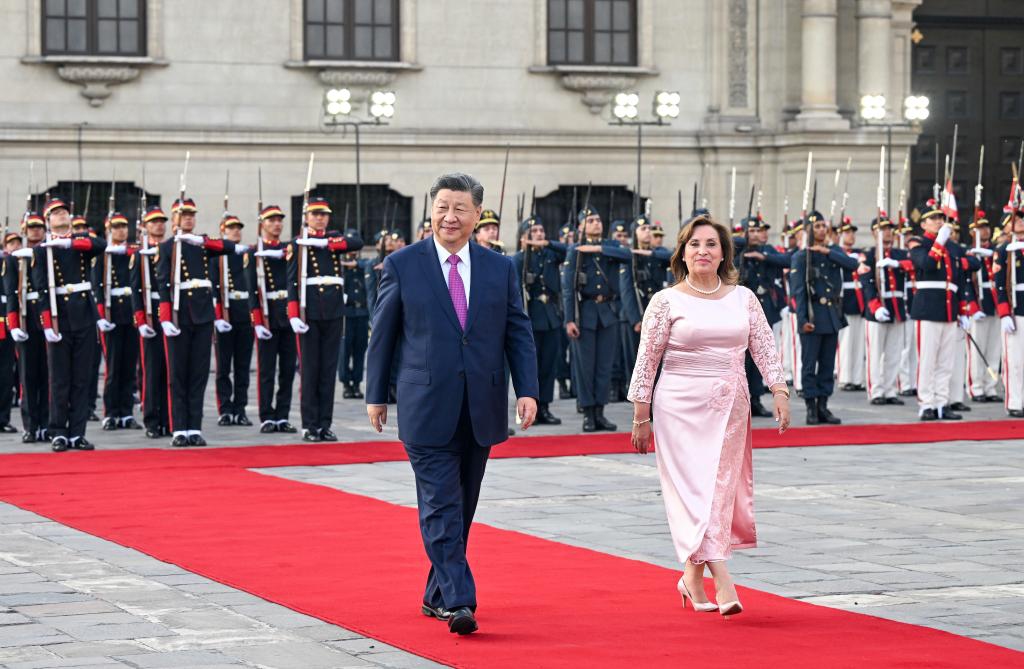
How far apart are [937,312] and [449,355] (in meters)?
10.6

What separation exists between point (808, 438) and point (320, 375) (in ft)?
12.8

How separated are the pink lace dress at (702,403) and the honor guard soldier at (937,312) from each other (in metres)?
9.72

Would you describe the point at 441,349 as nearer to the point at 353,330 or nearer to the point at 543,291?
the point at 543,291

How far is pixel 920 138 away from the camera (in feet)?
104

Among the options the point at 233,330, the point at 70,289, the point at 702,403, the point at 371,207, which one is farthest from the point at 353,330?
the point at 702,403

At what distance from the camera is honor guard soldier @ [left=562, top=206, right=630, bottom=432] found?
17234mm

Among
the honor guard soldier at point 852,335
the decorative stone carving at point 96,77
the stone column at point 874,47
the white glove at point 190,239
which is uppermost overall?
the stone column at point 874,47

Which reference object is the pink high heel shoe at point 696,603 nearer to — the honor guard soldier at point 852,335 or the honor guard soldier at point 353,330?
the honor guard soldier at point 353,330

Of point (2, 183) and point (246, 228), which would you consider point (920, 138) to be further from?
point (2, 183)

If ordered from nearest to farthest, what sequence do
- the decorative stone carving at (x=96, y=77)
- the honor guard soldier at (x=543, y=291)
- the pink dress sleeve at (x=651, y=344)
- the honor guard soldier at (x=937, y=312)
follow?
the pink dress sleeve at (x=651, y=344), the honor guard soldier at (x=937, y=312), the honor guard soldier at (x=543, y=291), the decorative stone carving at (x=96, y=77)

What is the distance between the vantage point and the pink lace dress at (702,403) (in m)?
8.45

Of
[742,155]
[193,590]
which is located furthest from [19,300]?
[742,155]

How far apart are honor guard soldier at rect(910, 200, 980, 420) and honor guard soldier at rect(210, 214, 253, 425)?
591 cm

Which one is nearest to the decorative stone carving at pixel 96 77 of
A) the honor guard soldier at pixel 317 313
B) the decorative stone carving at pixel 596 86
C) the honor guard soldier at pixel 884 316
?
the decorative stone carving at pixel 596 86
